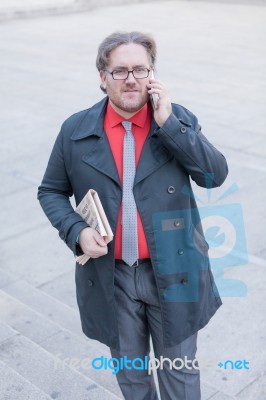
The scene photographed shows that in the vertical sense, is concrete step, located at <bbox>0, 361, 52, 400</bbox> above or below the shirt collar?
below

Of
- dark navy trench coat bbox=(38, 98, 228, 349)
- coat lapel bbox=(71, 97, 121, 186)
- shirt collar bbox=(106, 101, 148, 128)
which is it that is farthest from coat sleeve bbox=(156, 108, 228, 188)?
coat lapel bbox=(71, 97, 121, 186)

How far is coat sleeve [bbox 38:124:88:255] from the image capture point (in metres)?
3.03

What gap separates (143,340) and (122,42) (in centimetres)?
138

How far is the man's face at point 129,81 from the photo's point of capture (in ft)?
9.27

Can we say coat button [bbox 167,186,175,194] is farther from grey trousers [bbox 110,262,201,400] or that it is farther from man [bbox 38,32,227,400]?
grey trousers [bbox 110,262,201,400]

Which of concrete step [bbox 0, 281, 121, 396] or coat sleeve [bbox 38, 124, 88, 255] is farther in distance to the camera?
concrete step [bbox 0, 281, 121, 396]

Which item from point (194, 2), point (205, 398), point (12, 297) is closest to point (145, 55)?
point (205, 398)

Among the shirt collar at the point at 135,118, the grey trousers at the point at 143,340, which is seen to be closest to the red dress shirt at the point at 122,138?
the shirt collar at the point at 135,118

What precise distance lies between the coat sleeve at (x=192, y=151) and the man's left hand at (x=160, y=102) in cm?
2

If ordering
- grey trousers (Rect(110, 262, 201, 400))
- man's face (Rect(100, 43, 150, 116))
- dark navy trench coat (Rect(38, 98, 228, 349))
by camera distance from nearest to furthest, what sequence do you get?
man's face (Rect(100, 43, 150, 116)) < dark navy trench coat (Rect(38, 98, 228, 349)) < grey trousers (Rect(110, 262, 201, 400))

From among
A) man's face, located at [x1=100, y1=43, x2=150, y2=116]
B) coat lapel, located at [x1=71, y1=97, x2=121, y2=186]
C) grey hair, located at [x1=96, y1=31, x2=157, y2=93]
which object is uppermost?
grey hair, located at [x1=96, y1=31, x2=157, y2=93]

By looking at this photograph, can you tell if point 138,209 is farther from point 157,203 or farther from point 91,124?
point 91,124

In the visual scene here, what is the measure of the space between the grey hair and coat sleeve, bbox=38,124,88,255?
0.43 m
